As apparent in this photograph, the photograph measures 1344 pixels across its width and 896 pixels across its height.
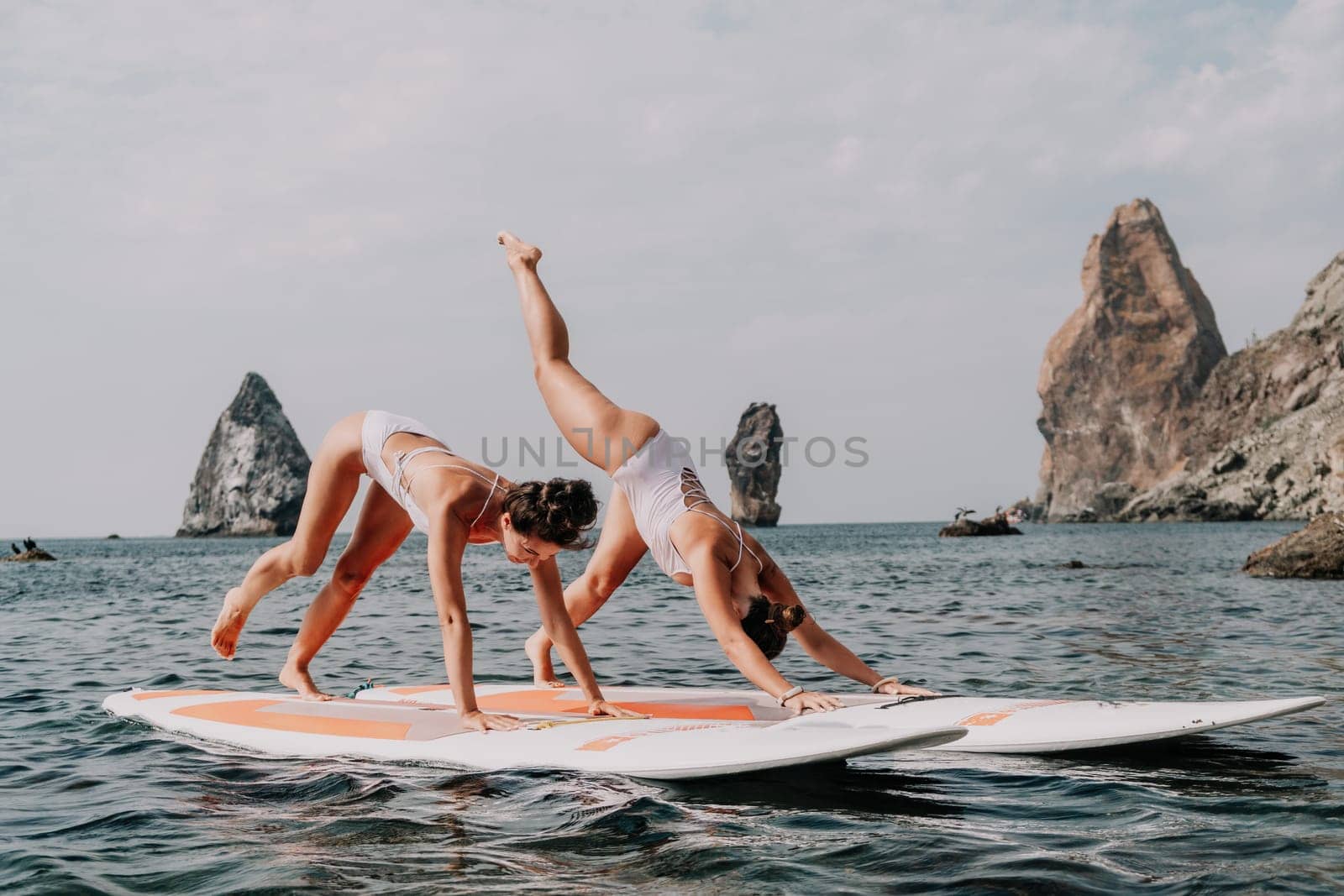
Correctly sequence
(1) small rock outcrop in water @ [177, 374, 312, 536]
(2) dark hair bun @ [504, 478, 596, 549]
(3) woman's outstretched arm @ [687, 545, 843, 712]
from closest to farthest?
(2) dark hair bun @ [504, 478, 596, 549]
(3) woman's outstretched arm @ [687, 545, 843, 712]
(1) small rock outcrop in water @ [177, 374, 312, 536]

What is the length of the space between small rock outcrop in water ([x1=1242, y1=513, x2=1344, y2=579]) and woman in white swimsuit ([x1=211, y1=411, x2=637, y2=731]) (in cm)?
1991

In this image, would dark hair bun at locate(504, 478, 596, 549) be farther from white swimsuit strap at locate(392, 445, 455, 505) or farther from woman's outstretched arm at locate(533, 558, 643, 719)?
white swimsuit strap at locate(392, 445, 455, 505)

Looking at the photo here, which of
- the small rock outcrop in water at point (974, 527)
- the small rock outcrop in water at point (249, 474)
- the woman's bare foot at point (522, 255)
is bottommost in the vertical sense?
the small rock outcrop in water at point (974, 527)

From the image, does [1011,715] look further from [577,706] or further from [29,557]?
[29,557]

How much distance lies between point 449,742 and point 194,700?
2.44 metres

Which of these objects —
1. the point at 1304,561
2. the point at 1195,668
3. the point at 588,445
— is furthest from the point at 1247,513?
the point at 588,445

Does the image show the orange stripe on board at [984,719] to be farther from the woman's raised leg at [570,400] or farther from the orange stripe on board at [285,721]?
the orange stripe on board at [285,721]

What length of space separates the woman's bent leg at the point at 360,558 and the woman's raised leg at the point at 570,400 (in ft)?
4.17

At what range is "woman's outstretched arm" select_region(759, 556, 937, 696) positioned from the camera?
20.8 ft

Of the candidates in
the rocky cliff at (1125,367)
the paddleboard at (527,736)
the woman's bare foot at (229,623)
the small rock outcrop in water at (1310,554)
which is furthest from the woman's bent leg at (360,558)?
the rocky cliff at (1125,367)

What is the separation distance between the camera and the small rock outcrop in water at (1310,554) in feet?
69.5

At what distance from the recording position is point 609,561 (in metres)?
7.30

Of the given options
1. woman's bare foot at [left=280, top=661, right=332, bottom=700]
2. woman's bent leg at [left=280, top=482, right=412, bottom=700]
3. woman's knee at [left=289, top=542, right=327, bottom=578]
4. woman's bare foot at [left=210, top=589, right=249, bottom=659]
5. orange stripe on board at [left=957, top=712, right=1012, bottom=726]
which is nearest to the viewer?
orange stripe on board at [left=957, top=712, right=1012, bottom=726]

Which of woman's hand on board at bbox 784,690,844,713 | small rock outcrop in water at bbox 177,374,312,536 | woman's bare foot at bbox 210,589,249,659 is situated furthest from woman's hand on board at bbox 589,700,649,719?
small rock outcrop in water at bbox 177,374,312,536
